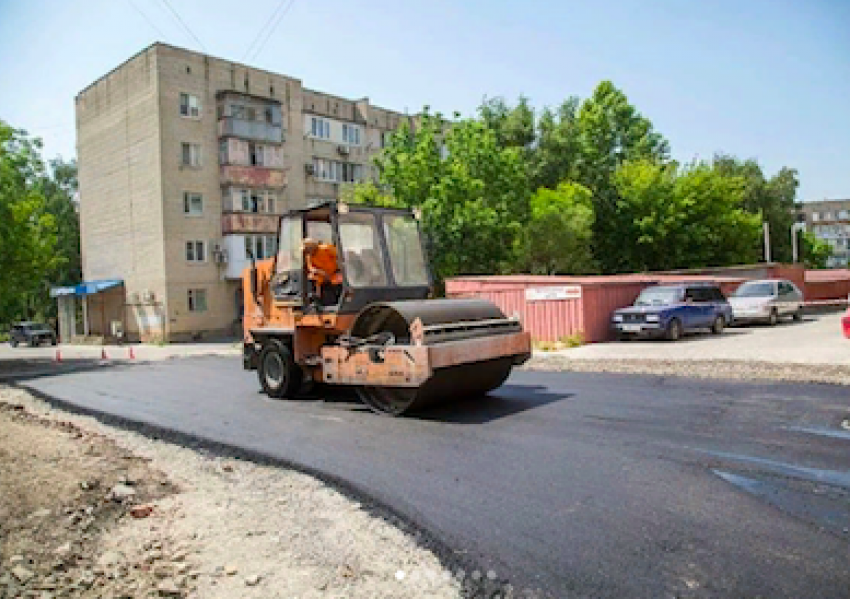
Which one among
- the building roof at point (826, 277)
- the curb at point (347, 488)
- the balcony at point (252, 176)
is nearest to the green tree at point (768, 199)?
the building roof at point (826, 277)

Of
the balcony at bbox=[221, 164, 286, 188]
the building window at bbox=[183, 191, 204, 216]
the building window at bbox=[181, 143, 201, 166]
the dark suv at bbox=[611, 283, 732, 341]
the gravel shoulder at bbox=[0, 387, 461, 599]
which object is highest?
the building window at bbox=[181, 143, 201, 166]

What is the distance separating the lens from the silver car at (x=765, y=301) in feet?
78.8

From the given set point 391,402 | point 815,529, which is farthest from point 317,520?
point 391,402

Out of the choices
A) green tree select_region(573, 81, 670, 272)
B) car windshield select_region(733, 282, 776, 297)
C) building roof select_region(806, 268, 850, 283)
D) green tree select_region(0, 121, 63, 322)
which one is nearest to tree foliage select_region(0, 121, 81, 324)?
green tree select_region(0, 121, 63, 322)

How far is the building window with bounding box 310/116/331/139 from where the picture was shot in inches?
1870

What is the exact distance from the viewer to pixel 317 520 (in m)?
5.28

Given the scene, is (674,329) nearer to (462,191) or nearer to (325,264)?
(325,264)

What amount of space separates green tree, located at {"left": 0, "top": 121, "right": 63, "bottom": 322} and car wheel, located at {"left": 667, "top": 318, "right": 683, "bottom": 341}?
82.2 feet

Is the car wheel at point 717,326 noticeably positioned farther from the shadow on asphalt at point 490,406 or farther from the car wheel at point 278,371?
the car wheel at point 278,371

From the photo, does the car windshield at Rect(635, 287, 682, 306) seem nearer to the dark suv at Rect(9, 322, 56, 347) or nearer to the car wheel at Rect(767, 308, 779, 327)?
the car wheel at Rect(767, 308, 779, 327)

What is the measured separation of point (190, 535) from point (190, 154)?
127ft

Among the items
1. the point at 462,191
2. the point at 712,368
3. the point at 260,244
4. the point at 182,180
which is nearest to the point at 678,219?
the point at 462,191

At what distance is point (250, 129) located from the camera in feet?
138

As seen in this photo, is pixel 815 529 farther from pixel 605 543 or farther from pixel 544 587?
pixel 544 587
